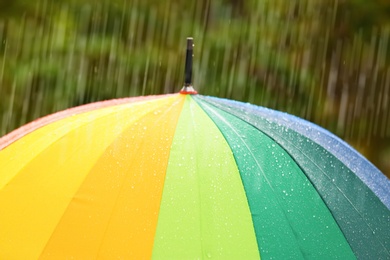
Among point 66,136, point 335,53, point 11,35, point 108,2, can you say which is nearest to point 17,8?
point 11,35

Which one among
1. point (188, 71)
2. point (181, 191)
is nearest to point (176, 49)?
point (188, 71)

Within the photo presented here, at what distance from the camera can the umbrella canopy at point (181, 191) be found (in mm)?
3059

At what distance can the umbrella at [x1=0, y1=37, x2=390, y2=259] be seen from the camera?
3.06 meters

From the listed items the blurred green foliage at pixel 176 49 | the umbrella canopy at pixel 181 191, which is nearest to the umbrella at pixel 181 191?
the umbrella canopy at pixel 181 191

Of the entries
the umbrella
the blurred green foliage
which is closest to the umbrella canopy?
the umbrella

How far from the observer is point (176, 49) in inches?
301

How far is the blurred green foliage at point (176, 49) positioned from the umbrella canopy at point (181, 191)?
391cm

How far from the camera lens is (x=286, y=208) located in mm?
3199

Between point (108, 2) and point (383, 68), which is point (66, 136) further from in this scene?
point (383, 68)

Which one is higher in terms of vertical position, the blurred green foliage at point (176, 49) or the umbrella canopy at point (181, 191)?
the blurred green foliage at point (176, 49)

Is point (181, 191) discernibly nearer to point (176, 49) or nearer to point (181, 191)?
point (181, 191)

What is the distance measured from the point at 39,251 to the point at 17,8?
5.02 m

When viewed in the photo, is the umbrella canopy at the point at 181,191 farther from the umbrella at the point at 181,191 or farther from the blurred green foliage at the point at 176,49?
the blurred green foliage at the point at 176,49

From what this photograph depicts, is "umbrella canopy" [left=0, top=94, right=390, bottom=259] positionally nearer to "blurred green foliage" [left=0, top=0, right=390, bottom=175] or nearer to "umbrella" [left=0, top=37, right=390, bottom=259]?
"umbrella" [left=0, top=37, right=390, bottom=259]
